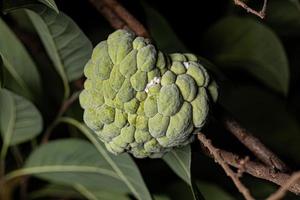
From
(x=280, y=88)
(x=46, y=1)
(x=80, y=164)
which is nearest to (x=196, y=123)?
(x=46, y=1)

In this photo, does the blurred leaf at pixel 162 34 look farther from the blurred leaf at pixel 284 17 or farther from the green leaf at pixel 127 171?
the blurred leaf at pixel 284 17

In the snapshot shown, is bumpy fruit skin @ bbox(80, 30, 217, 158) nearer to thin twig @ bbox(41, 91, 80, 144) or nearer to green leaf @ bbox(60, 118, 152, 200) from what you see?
green leaf @ bbox(60, 118, 152, 200)

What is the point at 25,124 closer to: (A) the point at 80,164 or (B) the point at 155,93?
(A) the point at 80,164

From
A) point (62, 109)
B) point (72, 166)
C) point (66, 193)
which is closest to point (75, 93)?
point (62, 109)

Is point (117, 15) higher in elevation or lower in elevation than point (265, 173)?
higher

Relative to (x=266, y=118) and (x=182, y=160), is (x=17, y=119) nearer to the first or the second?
(x=182, y=160)

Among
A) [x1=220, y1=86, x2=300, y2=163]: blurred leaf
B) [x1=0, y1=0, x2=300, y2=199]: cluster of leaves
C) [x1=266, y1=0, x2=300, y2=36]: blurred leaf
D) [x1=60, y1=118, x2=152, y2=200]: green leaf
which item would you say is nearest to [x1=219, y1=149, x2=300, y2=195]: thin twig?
[x1=0, y1=0, x2=300, y2=199]: cluster of leaves

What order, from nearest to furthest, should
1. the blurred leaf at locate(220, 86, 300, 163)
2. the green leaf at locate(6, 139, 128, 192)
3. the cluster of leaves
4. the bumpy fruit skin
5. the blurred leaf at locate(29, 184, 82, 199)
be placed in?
the bumpy fruit skin
the cluster of leaves
the green leaf at locate(6, 139, 128, 192)
the blurred leaf at locate(29, 184, 82, 199)
the blurred leaf at locate(220, 86, 300, 163)
